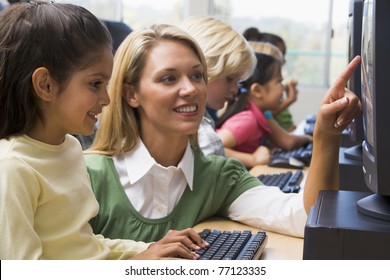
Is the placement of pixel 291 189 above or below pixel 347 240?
below

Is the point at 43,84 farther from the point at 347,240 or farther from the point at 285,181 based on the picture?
the point at 285,181

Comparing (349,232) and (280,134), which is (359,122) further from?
(280,134)

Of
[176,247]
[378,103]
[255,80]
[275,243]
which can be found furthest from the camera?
[255,80]

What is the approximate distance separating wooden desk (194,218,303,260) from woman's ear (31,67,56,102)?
53cm

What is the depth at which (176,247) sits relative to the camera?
1.28m

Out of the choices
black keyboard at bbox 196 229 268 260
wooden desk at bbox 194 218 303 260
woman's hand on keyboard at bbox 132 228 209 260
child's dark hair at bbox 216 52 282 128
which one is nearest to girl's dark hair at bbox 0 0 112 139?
woman's hand on keyboard at bbox 132 228 209 260

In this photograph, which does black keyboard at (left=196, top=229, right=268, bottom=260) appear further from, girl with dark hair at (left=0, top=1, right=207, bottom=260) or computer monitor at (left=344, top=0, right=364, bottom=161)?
computer monitor at (left=344, top=0, right=364, bottom=161)

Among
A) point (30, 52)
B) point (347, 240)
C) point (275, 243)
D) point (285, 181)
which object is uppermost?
point (30, 52)

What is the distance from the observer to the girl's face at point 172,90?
1638 millimetres

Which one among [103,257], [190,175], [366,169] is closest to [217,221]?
[190,175]

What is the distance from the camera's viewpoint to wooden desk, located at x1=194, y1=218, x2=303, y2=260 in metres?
1.43

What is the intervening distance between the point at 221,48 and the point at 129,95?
0.69 meters

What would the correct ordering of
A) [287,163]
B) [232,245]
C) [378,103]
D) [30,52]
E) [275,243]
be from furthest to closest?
1. [287,163]
2. [275,243]
3. [232,245]
4. [30,52]
5. [378,103]

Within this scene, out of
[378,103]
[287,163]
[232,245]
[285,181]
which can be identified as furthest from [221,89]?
[378,103]
